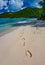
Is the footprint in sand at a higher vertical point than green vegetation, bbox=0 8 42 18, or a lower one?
lower

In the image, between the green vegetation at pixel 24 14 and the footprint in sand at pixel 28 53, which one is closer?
the footprint in sand at pixel 28 53

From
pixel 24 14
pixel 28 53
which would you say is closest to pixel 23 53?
pixel 28 53

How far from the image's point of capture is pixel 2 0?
184 cm

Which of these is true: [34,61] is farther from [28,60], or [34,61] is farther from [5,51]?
[5,51]

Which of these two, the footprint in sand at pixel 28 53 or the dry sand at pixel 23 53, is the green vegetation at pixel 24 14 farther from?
the footprint in sand at pixel 28 53

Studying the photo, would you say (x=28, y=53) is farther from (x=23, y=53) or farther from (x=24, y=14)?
(x=24, y=14)

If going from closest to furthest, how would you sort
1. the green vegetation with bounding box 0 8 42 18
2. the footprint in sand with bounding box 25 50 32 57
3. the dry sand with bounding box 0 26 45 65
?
the dry sand with bounding box 0 26 45 65, the footprint in sand with bounding box 25 50 32 57, the green vegetation with bounding box 0 8 42 18

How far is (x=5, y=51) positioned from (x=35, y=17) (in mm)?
793

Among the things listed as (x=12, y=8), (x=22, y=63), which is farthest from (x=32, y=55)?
(x=12, y=8)

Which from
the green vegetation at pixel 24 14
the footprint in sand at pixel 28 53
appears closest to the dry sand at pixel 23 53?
the footprint in sand at pixel 28 53

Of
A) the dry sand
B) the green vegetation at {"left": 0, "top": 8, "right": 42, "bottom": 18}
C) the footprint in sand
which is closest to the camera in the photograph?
the dry sand

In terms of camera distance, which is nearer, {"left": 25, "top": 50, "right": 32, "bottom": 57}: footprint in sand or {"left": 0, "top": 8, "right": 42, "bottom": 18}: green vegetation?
{"left": 25, "top": 50, "right": 32, "bottom": 57}: footprint in sand

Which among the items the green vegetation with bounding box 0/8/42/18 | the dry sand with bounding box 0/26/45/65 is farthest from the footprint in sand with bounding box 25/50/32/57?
the green vegetation with bounding box 0/8/42/18

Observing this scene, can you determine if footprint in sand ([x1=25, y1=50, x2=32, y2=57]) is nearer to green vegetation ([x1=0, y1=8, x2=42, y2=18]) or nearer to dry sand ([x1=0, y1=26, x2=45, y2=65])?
dry sand ([x1=0, y1=26, x2=45, y2=65])
